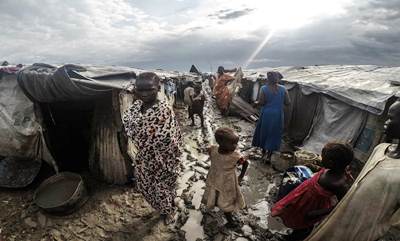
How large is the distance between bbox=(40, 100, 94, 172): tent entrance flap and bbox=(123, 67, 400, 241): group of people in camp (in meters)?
2.13

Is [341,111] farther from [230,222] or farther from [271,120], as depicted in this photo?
[230,222]

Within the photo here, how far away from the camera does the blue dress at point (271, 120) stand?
213 inches

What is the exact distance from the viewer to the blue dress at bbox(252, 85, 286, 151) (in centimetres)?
541

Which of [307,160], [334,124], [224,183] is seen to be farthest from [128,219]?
[334,124]

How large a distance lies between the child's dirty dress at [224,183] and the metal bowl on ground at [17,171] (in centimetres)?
349

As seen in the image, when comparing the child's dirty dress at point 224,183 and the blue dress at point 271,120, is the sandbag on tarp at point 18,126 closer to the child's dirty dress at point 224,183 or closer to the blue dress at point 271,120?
the child's dirty dress at point 224,183

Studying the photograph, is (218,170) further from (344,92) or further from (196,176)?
(344,92)

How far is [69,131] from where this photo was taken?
5.01m

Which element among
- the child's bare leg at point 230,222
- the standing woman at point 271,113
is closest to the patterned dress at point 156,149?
the child's bare leg at point 230,222

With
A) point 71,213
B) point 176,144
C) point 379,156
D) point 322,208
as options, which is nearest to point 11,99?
point 71,213

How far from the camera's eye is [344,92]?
625cm

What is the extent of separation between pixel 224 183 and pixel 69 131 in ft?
11.6

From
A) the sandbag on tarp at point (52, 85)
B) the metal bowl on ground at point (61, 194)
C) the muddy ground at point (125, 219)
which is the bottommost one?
the muddy ground at point (125, 219)

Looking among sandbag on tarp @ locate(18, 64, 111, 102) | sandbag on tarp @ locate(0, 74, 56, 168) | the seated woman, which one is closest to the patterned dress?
sandbag on tarp @ locate(18, 64, 111, 102)
